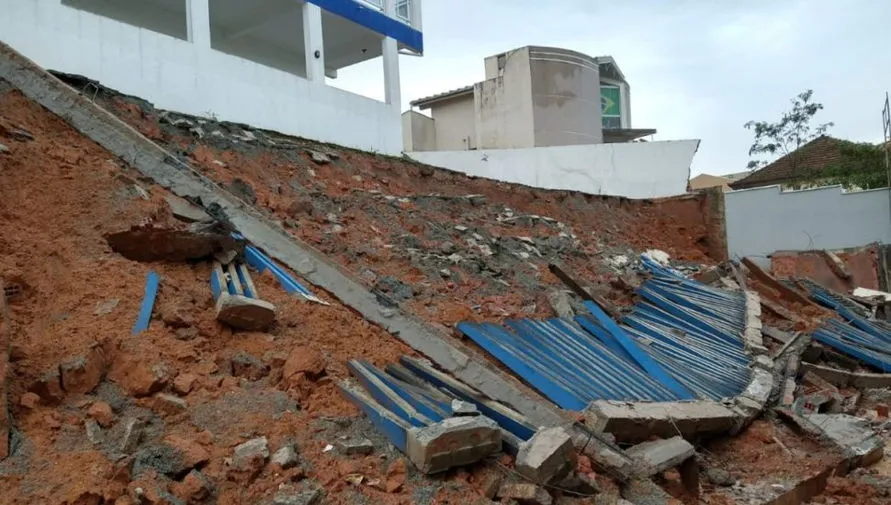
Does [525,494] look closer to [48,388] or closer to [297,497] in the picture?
[297,497]

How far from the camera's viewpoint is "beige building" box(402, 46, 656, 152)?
20.3 meters

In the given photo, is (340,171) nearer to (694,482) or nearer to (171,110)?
(171,110)

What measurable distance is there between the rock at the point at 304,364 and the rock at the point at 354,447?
62 centimetres

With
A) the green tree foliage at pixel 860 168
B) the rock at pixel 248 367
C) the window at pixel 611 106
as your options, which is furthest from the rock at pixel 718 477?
the window at pixel 611 106

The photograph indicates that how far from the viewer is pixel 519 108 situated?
20.4 m

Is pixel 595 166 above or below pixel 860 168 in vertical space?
above

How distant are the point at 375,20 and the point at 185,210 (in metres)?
9.18

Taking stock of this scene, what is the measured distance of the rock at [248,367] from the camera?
3.54m

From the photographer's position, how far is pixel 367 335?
172 inches

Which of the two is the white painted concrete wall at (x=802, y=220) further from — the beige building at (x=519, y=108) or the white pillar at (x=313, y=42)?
the white pillar at (x=313, y=42)

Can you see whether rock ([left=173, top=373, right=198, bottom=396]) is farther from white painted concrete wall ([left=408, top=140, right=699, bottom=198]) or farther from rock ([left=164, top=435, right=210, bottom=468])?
white painted concrete wall ([left=408, top=140, right=699, bottom=198])

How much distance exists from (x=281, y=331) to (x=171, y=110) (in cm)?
567

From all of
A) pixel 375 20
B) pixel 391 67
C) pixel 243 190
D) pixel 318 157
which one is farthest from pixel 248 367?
pixel 375 20

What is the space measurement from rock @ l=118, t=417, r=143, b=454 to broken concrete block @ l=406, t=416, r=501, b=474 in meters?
1.23
